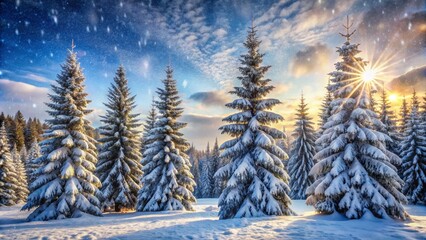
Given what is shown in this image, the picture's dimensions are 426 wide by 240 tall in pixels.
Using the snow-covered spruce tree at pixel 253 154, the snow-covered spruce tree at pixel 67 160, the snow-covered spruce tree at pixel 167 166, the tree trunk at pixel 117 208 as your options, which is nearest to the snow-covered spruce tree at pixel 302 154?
the snow-covered spruce tree at pixel 167 166

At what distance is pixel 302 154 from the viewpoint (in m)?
35.7

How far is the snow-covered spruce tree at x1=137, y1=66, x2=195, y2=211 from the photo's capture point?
71.4 ft

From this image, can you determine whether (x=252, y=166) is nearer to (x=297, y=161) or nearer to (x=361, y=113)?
(x=361, y=113)

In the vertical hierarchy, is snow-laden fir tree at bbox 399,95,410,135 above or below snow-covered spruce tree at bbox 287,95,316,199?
above

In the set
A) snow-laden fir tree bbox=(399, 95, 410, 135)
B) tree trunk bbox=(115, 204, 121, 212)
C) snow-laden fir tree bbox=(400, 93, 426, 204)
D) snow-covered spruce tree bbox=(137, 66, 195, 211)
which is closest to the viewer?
snow-covered spruce tree bbox=(137, 66, 195, 211)

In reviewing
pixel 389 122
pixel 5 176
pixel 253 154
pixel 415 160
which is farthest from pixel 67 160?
pixel 389 122

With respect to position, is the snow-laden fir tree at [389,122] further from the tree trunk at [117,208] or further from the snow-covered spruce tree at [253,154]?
the tree trunk at [117,208]

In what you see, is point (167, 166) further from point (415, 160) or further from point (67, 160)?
point (415, 160)

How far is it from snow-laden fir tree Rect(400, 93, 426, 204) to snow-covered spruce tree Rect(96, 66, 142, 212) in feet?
99.0

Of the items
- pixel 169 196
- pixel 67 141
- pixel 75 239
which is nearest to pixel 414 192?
pixel 169 196

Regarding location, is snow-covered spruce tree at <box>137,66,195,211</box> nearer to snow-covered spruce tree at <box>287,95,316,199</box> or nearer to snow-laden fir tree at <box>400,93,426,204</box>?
snow-covered spruce tree at <box>287,95,316,199</box>

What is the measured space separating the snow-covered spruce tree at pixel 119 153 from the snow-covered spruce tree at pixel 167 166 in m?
1.45

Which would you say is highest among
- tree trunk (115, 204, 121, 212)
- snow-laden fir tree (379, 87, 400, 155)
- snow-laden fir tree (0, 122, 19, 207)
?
snow-laden fir tree (379, 87, 400, 155)

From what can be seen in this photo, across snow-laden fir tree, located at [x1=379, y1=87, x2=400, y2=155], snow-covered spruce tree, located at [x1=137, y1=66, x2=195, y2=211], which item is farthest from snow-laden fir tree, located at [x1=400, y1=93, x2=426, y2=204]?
snow-covered spruce tree, located at [x1=137, y1=66, x2=195, y2=211]
